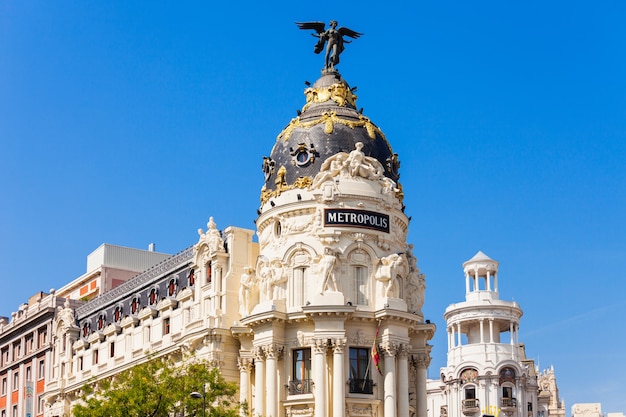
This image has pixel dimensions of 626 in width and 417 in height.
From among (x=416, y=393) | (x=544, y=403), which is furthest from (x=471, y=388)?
(x=416, y=393)

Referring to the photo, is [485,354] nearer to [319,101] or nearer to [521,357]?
[521,357]

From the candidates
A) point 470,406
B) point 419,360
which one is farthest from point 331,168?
point 470,406

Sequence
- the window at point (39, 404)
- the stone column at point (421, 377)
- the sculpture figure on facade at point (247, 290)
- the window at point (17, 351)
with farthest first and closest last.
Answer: the window at point (17, 351) < the window at point (39, 404) < the stone column at point (421, 377) < the sculpture figure on facade at point (247, 290)

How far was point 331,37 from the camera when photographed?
3558 inches

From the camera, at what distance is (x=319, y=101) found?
88250mm

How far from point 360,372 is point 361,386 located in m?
1.03

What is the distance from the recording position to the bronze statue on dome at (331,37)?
90.4 metres

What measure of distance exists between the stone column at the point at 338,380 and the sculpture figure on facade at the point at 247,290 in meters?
8.93

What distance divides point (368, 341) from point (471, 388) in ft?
143

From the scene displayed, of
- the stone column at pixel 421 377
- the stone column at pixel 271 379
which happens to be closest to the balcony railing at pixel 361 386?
the stone column at pixel 271 379

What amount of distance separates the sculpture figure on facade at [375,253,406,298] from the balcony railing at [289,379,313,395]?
7.85 m

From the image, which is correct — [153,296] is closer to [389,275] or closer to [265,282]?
[265,282]

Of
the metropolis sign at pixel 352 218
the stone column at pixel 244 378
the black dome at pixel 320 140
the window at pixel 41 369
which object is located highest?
the black dome at pixel 320 140

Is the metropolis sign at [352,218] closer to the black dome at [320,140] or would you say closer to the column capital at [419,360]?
the black dome at [320,140]
